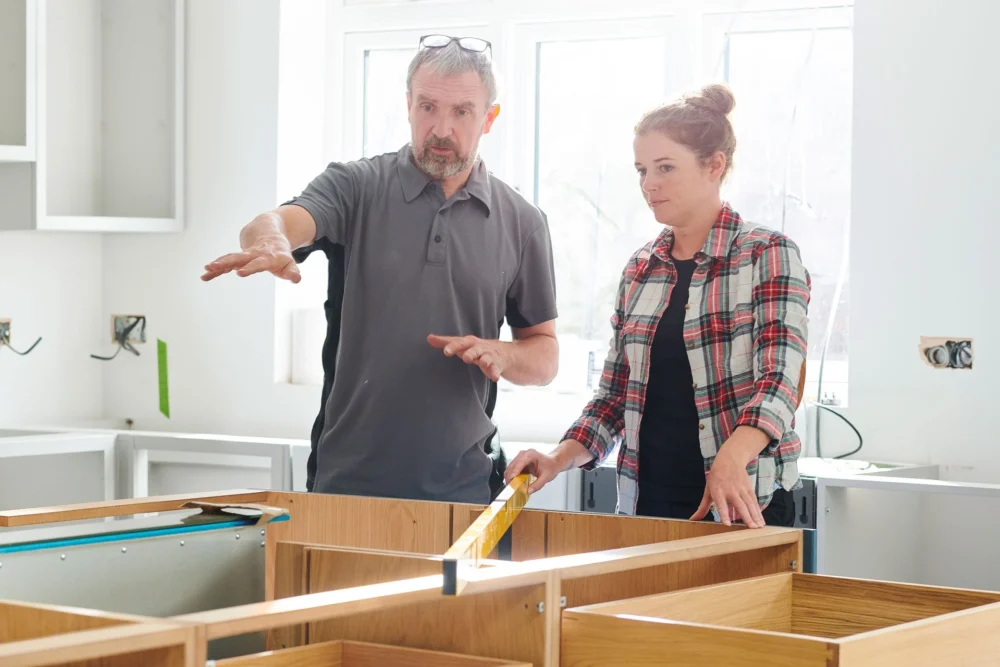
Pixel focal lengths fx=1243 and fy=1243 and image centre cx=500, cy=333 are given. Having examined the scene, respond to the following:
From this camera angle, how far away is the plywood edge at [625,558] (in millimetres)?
1207

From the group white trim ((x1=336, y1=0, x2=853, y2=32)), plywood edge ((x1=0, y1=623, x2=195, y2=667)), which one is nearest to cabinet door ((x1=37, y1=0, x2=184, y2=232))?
white trim ((x1=336, y1=0, x2=853, y2=32))

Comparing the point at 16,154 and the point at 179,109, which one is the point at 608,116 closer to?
the point at 179,109

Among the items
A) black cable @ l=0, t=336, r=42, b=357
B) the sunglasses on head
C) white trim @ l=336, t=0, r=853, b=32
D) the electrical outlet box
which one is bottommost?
black cable @ l=0, t=336, r=42, b=357

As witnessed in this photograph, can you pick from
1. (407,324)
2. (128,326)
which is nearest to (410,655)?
(407,324)

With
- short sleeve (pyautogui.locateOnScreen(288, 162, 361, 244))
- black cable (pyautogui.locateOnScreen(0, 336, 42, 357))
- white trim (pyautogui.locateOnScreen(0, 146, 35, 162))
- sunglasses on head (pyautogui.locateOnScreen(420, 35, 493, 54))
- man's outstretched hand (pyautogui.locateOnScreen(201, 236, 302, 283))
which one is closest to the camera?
man's outstretched hand (pyautogui.locateOnScreen(201, 236, 302, 283))

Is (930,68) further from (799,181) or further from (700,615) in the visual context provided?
(700,615)

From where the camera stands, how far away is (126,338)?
3.87 meters

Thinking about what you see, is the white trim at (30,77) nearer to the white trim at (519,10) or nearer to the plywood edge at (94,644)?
the white trim at (519,10)

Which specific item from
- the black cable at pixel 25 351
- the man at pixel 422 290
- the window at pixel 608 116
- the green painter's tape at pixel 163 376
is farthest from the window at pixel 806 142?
the black cable at pixel 25 351

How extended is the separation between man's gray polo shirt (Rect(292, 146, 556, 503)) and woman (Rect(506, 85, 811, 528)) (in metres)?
0.19

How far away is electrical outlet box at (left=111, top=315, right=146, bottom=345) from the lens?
3.85 m

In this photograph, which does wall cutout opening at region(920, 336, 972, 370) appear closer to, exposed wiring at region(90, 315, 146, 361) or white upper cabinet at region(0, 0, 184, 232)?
white upper cabinet at region(0, 0, 184, 232)

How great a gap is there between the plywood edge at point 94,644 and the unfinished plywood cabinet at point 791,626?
0.43 metres

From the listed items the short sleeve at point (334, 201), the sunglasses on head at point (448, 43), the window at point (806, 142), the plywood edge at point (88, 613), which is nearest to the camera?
the plywood edge at point (88, 613)
